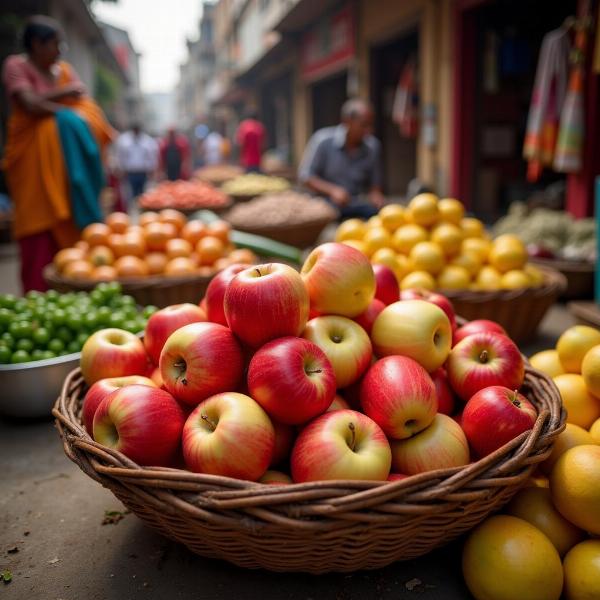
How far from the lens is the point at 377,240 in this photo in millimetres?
3023

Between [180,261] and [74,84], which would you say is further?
[74,84]

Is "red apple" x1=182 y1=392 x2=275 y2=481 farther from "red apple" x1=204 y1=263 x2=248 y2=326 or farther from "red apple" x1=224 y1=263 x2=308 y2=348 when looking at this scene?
"red apple" x1=204 y1=263 x2=248 y2=326

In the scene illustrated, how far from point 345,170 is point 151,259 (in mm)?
2974

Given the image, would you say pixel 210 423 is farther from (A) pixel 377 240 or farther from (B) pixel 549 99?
(B) pixel 549 99

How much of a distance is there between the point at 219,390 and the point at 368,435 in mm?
374

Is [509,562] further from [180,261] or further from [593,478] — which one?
[180,261]

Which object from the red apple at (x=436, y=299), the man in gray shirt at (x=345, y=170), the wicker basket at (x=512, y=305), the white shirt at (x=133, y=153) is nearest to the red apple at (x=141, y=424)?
the red apple at (x=436, y=299)

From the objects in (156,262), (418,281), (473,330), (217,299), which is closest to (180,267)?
(156,262)

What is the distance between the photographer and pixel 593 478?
4.27 feet

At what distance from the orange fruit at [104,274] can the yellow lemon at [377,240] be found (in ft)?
4.72

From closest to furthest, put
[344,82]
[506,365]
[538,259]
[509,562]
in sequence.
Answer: [509,562] < [506,365] < [538,259] < [344,82]

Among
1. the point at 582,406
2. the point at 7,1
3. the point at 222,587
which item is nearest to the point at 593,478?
the point at 582,406

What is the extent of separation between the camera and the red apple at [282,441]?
1.36 meters

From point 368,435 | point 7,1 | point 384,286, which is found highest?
point 7,1
